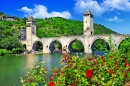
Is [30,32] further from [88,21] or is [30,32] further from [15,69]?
[15,69]

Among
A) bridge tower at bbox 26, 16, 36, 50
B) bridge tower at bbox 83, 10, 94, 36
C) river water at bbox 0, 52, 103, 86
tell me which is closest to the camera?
river water at bbox 0, 52, 103, 86

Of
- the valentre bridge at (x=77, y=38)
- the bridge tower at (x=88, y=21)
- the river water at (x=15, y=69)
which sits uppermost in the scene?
the bridge tower at (x=88, y=21)

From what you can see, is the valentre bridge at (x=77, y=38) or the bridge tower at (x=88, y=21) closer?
the valentre bridge at (x=77, y=38)

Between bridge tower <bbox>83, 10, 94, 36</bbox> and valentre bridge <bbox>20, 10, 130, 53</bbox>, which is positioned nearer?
valentre bridge <bbox>20, 10, 130, 53</bbox>

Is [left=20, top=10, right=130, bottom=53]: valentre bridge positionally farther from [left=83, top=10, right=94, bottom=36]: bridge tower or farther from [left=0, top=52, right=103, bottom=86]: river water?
[left=0, top=52, right=103, bottom=86]: river water

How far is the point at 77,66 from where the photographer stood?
756 cm

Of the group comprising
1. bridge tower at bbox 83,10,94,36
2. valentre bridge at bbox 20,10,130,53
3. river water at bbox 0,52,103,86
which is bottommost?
river water at bbox 0,52,103,86

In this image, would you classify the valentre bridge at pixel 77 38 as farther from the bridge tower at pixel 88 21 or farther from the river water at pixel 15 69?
the river water at pixel 15 69

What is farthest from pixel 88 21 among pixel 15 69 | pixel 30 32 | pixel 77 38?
pixel 15 69

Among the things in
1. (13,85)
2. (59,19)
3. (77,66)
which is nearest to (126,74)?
(77,66)

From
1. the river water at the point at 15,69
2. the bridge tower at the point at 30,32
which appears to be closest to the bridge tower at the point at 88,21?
the bridge tower at the point at 30,32

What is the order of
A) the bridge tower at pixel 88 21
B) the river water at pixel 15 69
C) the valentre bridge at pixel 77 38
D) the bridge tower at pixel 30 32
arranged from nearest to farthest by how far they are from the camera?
the river water at pixel 15 69, the valentre bridge at pixel 77 38, the bridge tower at pixel 88 21, the bridge tower at pixel 30 32

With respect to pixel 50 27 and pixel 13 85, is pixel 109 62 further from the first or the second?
pixel 50 27

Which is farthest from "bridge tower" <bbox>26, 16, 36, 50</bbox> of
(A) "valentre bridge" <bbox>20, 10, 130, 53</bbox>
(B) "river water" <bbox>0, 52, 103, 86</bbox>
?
(B) "river water" <bbox>0, 52, 103, 86</bbox>
